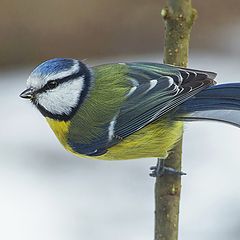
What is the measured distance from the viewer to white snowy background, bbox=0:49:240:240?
3.10m

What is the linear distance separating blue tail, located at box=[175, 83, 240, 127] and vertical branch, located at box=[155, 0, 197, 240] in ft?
0.44

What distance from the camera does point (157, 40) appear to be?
15.3 feet

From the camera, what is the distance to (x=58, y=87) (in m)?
1.87

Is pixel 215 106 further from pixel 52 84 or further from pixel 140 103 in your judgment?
pixel 52 84

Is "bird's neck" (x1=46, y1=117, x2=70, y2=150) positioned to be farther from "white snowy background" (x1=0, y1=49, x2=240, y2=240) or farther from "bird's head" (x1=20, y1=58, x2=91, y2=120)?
"white snowy background" (x1=0, y1=49, x2=240, y2=240)

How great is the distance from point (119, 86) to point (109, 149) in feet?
0.55

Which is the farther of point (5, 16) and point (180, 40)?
point (5, 16)

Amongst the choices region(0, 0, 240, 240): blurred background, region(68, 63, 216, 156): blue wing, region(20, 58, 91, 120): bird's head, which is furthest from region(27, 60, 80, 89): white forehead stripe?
region(0, 0, 240, 240): blurred background

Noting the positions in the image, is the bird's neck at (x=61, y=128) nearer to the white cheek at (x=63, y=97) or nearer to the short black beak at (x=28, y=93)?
the white cheek at (x=63, y=97)

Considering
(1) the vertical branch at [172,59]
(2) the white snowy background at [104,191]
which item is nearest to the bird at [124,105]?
(1) the vertical branch at [172,59]

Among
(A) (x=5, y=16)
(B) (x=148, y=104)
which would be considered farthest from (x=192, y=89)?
(A) (x=5, y=16)

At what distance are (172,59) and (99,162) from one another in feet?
6.23

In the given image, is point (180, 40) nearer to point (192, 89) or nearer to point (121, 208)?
point (192, 89)

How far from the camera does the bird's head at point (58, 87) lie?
1.79 m
